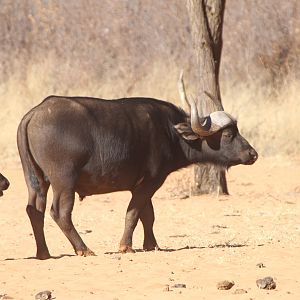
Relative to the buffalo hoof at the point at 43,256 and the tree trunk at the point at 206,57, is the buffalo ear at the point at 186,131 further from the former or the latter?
the tree trunk at the point at 206,57

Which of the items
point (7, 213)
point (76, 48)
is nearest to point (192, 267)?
point (7, 213)

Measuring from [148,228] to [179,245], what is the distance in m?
1.09

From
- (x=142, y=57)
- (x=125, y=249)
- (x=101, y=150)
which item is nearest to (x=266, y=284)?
(x=125, y=249)

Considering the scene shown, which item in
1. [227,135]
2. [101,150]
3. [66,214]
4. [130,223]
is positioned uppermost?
[101,150]

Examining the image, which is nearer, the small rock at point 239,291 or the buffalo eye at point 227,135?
the small rock at point 239,291

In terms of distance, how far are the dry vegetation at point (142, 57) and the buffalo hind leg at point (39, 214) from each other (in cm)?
1134

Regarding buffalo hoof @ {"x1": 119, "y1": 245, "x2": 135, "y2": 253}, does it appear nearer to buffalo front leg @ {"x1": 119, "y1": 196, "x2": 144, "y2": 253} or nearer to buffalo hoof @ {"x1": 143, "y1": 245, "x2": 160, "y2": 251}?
buffalo front leg @ {"x1": 119, "y1": 196, "x2": 144, "y2": 253}

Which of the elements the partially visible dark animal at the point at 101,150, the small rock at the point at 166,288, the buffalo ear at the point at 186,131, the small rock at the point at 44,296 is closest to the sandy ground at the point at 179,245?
the small rock at the point at 166,288

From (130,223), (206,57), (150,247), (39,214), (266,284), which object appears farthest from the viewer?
(206,57)

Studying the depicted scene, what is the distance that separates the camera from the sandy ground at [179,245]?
35.3 feet

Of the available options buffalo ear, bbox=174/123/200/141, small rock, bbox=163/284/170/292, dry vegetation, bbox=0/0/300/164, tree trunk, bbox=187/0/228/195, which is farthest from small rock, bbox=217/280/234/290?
dry vegetation, bbox=0/0/300/164

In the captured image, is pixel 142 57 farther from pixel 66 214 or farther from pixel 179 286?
pixel 179 286

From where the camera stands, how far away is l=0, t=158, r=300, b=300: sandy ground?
10.8m

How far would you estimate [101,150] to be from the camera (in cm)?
1305
